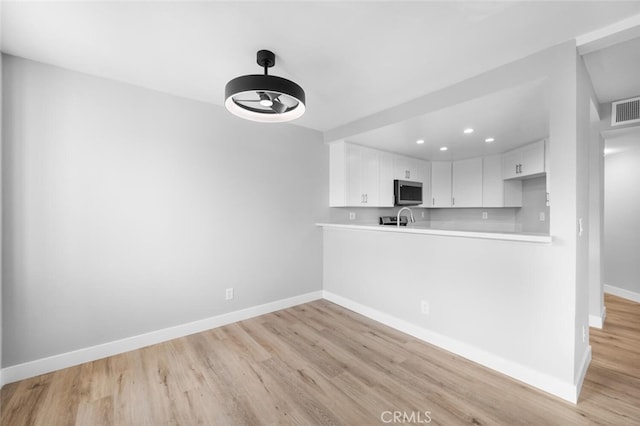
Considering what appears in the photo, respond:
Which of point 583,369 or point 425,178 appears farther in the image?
point 425,178

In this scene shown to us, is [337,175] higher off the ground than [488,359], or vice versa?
[337,175]

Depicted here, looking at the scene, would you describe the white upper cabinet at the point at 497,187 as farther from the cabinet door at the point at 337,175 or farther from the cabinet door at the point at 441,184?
the cabinet door at the point at 337,175

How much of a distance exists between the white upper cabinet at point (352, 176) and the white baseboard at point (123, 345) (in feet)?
5.36

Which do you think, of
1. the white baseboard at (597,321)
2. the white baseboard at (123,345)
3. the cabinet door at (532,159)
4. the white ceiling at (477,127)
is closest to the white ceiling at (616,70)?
the white ceiling at (477,127)

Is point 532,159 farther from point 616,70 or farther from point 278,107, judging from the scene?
point 278,107

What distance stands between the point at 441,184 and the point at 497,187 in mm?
927

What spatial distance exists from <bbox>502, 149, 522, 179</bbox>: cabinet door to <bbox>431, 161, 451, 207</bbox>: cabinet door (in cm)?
92

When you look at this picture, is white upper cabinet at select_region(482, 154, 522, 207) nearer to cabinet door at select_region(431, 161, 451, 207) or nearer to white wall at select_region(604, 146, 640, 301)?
cabinet door at select_region(431, 161, 451, 207)

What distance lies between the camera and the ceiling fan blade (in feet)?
6.36

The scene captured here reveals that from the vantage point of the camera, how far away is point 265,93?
71.3 inches

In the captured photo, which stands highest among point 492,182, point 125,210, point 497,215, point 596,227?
point 492,182

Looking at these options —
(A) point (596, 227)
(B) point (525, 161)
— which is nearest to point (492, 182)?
(B) point (525, 161)

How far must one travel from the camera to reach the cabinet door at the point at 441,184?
4848 mm

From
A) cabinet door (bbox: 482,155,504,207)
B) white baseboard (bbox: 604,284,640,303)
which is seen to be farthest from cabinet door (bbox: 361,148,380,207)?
white baseboard (bbox: 604,284,640,303)
